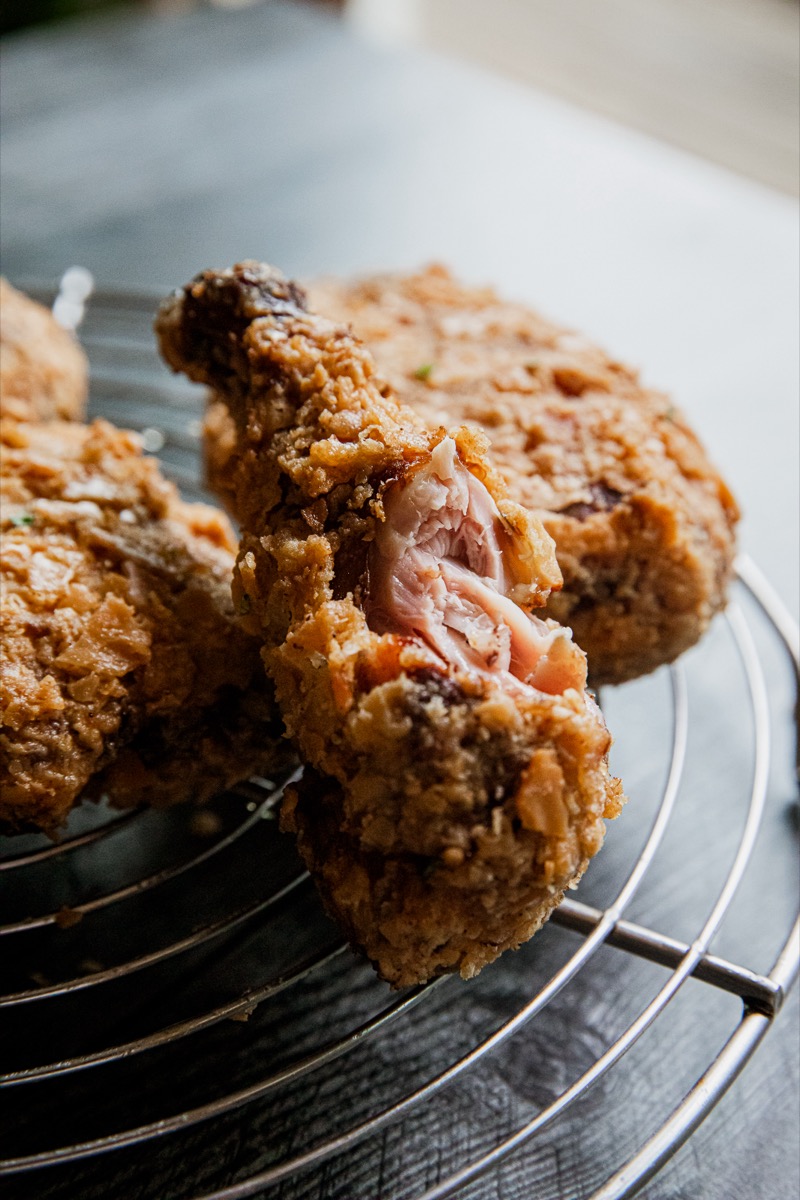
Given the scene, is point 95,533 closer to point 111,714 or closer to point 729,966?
point 111,714

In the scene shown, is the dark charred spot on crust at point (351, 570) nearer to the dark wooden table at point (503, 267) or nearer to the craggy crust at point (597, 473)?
the craggy crust at point (597, 473)

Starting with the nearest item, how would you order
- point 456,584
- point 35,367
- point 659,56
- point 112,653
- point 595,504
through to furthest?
1. point 456,584
2. point 112,653
3. point 595,504
4. point 35,367
5. point 659,56

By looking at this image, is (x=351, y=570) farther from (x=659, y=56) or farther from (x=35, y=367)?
(x=659, y=56)

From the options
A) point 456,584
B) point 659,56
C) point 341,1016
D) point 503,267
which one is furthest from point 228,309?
point 659,56

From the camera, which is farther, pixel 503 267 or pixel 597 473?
pixel 503 267

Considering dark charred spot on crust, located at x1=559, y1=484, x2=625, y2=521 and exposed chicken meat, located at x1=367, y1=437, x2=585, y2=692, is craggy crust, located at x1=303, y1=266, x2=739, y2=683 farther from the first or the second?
exposed chicken meat, located at x1=367, y1=437, x2=585, y2=692

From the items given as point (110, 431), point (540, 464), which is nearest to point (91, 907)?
point (110, 431)

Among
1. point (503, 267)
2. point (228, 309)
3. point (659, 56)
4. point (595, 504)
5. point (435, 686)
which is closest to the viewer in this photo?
point (435, 686)
